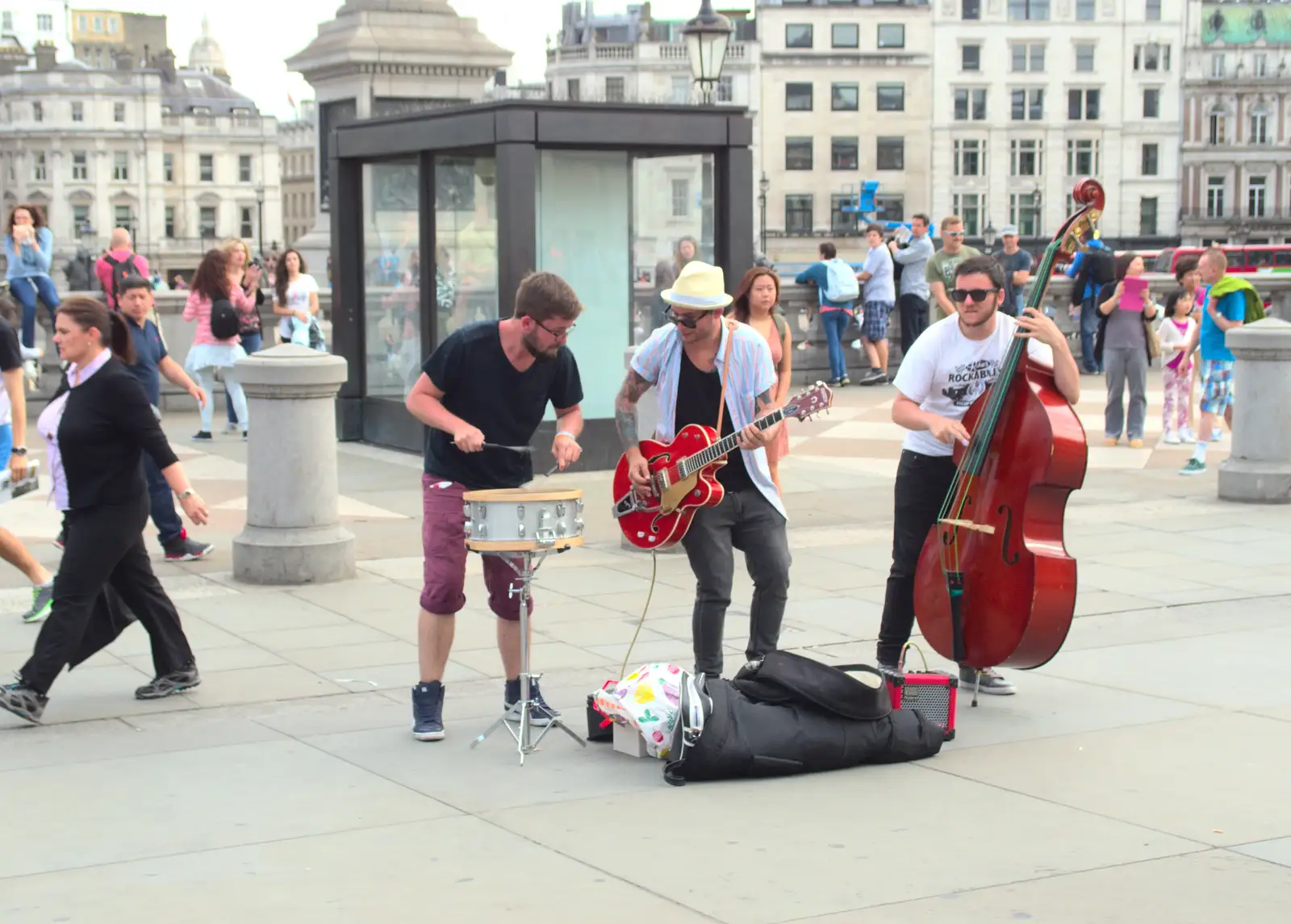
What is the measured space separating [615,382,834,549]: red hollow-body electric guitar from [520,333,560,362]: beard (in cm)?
48

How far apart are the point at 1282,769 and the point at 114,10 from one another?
631ft

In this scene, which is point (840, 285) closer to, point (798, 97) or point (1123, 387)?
point (1123, 387)

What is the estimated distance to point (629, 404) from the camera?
7121 millimetres

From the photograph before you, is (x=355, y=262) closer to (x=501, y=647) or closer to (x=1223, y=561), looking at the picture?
(x=1223, y=561)

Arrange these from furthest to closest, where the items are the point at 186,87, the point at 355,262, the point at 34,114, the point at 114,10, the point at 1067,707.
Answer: the point at 114,10, the point at 186,87, the point at 34,114, the point at 355,262, the point at 1067,707

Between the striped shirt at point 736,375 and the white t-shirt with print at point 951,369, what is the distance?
57 centimetres

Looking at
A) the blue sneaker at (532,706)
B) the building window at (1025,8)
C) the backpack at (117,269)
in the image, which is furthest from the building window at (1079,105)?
the blue sneaker at (532,706)

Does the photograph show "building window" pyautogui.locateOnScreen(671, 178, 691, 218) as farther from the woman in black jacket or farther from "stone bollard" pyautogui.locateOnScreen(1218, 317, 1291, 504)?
the woman in black jacket

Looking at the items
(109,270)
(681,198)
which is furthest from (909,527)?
(109,270)

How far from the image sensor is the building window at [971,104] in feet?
325

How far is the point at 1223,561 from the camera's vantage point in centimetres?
1077

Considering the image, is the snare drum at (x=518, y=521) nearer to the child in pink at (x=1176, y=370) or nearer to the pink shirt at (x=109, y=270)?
the child in pink at (x=1176, y=370)

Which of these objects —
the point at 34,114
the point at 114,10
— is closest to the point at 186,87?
the point at 34,114

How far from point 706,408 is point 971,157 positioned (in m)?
94.8
